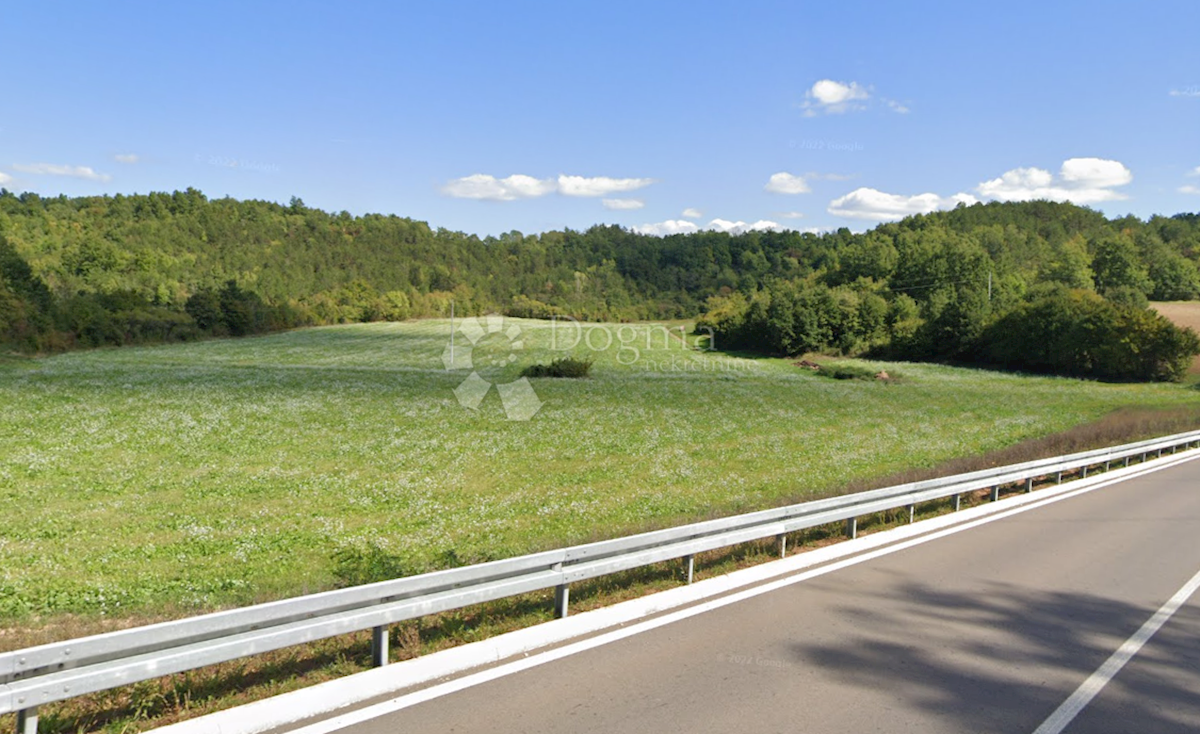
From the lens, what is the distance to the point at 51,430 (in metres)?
22.1

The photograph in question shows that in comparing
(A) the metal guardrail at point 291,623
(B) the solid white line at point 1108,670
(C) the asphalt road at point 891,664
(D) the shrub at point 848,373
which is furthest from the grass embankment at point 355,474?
(D) the shrub at point 848,373

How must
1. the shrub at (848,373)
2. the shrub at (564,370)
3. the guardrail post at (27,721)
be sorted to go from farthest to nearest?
the shrub at (848,373)
the shrub at (564,370)
the guardrail post at (27,721)

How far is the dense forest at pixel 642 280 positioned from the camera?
237ft

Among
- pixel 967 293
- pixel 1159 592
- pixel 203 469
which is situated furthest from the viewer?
pixel 967 293

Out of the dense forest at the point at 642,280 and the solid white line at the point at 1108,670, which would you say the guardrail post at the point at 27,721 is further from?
the dense forest at the point at 642,280

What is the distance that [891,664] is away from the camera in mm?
6547

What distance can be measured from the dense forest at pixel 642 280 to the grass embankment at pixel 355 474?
26758 millimetres

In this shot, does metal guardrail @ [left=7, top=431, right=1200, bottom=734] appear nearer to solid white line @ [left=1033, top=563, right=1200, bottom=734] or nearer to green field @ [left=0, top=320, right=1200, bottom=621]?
green field @ [left=0, top=320, right=1200, bottom=621]

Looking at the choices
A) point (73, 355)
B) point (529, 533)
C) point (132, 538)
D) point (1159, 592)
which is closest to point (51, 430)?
point (132, 538)

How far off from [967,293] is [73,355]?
90.6 m

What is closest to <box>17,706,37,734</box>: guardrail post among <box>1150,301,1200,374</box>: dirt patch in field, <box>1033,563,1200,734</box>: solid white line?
<box>1033,563,1200,734</box>: solid white line

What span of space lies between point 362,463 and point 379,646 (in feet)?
47.4

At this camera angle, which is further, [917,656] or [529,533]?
[529,533]

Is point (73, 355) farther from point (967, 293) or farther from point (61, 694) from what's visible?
point (967, 293)
